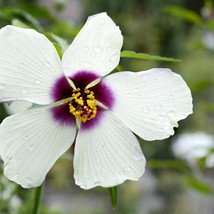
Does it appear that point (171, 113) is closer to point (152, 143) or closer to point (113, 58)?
point (113, 58)

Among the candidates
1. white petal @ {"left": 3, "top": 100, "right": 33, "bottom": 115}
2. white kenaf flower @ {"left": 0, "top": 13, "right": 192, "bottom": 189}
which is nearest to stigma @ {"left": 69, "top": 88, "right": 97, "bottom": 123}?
white kenaf flower @ {"left": 0, "top": 13, "right": 192, "bottom": 189}

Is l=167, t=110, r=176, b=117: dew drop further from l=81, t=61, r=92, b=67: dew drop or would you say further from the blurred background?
the blurred background

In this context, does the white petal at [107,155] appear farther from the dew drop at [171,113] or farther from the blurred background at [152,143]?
the blurred background at [152,143]

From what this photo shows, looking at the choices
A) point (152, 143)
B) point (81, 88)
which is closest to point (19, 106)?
point (81, 88)

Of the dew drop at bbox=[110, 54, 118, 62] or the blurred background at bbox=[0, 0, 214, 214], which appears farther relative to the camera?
the blurred background at bbox=[0, 0, 214, 214]

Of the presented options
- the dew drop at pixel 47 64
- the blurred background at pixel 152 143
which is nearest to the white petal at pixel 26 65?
the dew drop at pixel 47 64

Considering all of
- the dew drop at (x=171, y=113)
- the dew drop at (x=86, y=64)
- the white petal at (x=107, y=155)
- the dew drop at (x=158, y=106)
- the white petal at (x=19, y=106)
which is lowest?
the white petal at (x=19, y=106)

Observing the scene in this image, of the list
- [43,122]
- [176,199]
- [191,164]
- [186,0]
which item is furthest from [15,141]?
[186,0]

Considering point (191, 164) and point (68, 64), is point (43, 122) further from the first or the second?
point (191, 164)
